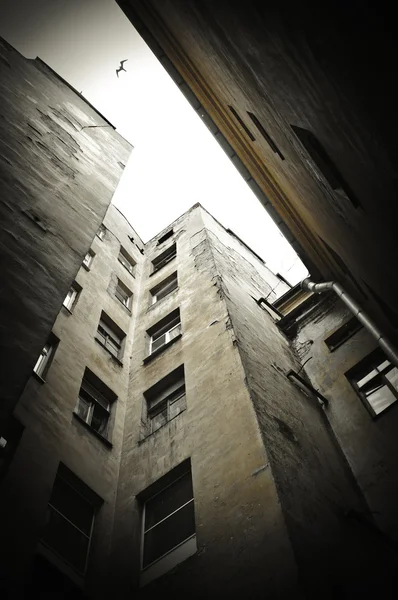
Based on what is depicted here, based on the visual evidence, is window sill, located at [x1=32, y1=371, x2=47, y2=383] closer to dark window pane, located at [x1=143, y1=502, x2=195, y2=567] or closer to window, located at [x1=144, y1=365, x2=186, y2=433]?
window, located at [x1=144, y1=365, x2=186, y2=433]

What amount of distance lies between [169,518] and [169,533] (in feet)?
1.04

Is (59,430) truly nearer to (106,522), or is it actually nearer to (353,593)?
(106,522)

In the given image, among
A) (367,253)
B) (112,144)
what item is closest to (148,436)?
(367,253)

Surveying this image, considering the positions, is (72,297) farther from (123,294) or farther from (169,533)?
(169,533)

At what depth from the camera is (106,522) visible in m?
8.42

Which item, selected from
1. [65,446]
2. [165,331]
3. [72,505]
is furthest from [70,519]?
[165,331]

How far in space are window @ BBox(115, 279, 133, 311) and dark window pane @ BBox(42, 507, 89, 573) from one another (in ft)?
32.8

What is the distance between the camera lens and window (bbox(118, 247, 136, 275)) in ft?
66.1

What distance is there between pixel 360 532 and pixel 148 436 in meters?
4.81

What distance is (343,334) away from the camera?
1290 cm

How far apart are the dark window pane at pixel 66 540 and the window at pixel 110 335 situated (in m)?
5.89

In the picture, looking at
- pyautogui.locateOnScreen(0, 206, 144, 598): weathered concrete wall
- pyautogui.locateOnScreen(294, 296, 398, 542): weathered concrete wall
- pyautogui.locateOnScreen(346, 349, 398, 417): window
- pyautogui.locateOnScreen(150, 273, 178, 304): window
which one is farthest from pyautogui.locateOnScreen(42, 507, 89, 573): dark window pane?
pyautogui.locateOnScreen(150, 273, 178, 304): window

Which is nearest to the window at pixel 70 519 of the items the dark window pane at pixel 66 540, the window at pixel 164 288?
Result: the dark window pane at pixel 66 540

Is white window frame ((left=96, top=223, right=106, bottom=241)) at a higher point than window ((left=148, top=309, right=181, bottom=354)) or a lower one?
higher
